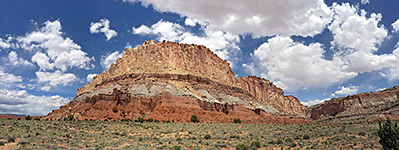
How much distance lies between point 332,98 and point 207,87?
103 meters

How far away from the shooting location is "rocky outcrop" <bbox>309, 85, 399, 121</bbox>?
101000 millimetres

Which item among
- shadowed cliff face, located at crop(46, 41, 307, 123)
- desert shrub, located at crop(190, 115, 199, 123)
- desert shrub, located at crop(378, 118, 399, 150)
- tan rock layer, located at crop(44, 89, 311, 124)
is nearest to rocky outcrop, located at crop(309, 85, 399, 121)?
shadowed cliff face, located at crop(46, 41, 307, 123)

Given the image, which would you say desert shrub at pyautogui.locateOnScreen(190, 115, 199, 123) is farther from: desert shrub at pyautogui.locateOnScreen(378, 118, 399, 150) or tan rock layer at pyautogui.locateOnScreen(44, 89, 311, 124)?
desert shrub at pyautogui.locateOnScreen(378, 118, 399, 150)

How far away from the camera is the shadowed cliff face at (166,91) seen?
6222 centimetres

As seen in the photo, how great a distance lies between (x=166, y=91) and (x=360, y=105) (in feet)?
352

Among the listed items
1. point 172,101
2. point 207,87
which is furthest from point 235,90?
point 172,101

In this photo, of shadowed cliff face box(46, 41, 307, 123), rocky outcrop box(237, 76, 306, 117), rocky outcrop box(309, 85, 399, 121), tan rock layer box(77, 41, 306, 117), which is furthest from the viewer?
rocky outcrop box(237, 76, 306, 117)

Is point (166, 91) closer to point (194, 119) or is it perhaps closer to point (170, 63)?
point (194, 119)

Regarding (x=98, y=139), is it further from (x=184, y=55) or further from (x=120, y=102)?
(x=184, y=55)

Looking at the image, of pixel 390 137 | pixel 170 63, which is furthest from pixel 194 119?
pixel 390 137

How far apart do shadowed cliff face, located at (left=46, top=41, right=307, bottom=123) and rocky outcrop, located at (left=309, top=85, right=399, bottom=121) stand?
38495 millimetres

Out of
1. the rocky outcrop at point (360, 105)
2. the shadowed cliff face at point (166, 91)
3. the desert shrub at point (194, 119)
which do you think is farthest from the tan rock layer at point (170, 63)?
the rocky outcrop at point (360, 105)

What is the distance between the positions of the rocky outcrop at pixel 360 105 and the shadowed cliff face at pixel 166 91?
38495 millimetres

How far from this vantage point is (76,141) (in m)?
20.6
